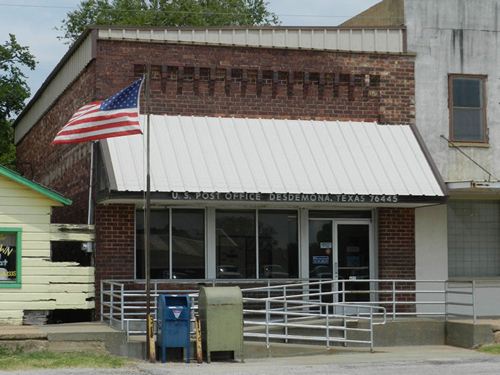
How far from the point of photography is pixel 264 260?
22.3 meters

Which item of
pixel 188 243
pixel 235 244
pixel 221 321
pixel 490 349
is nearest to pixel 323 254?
pixel 235 244

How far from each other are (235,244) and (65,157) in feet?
19.2

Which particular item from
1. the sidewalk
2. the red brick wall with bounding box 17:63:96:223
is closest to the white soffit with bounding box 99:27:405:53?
the red brick wall with bounding box 17:63:96:223

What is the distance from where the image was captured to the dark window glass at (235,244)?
869 inches

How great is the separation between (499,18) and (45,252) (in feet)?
40.1

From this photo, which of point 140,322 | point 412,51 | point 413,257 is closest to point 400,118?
point 412,51

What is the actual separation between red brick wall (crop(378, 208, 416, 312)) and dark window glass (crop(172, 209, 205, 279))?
163 inches

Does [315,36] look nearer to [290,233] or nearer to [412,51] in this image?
[412,51]

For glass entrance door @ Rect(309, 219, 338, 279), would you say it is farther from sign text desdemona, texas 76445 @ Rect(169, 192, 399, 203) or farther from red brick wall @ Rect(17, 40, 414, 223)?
red brick wall @ Rect(17, 40, 414, 223)

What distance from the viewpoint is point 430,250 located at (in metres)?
23.4

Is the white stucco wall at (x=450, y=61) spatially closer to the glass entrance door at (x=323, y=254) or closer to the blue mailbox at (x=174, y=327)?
the glass entrance door at (x=323, y=254)

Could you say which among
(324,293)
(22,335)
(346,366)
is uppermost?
(324,293)

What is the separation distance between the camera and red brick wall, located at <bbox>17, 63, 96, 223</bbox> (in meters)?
22.9

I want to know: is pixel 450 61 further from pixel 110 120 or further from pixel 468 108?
pixel 110 120
